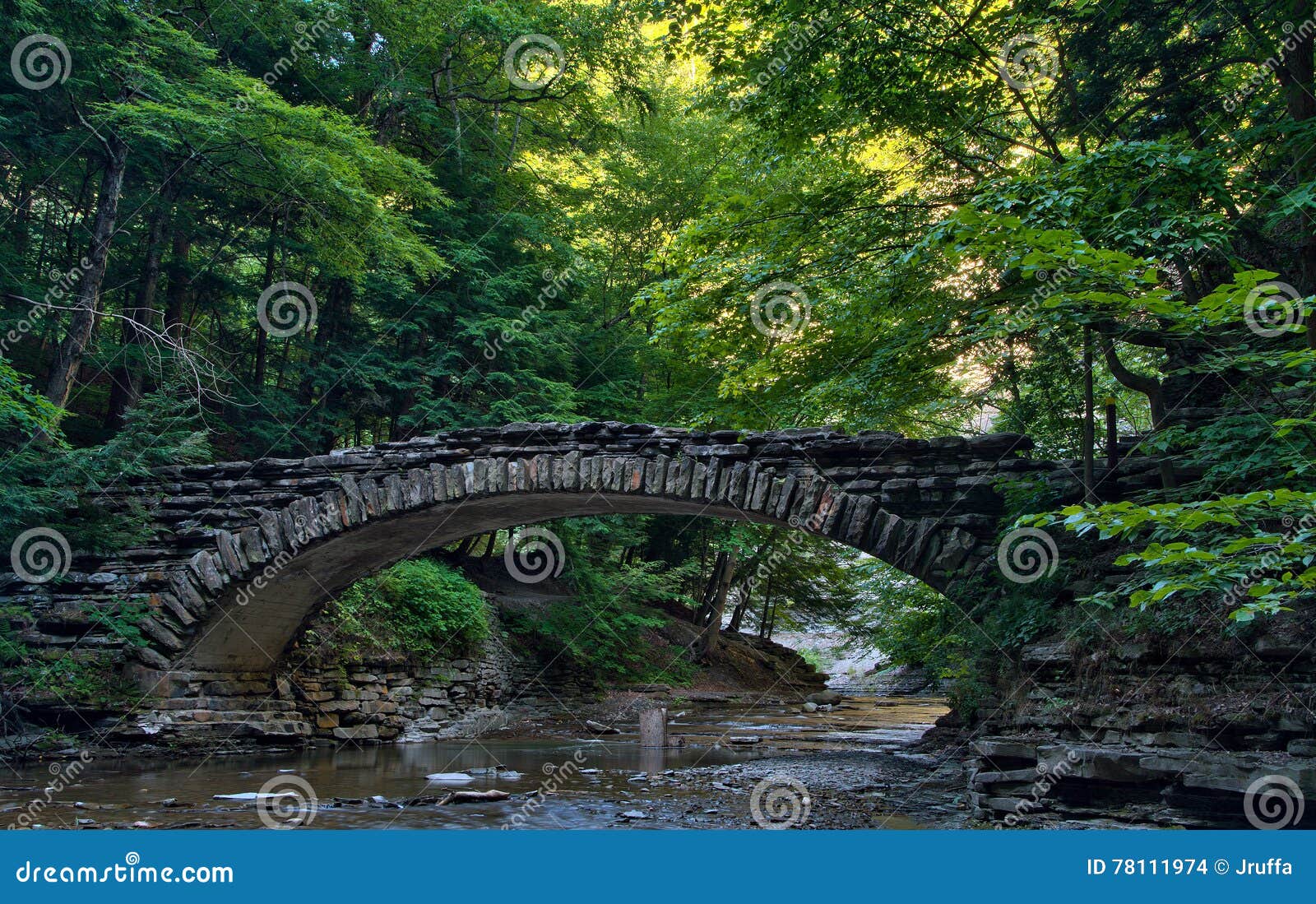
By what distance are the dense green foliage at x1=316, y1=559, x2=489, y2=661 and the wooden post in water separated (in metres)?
3.91

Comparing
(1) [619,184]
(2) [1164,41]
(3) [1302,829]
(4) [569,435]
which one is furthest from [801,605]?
(3) [1302,829]

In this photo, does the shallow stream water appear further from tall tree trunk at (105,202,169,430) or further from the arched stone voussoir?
tall tree trunk at (105,202,169,430)

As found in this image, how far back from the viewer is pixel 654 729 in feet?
36.6

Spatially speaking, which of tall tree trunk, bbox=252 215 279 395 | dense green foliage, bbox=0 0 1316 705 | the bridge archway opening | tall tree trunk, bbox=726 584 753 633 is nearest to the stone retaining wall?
dense green foliage, bbox=0 0 1316 705

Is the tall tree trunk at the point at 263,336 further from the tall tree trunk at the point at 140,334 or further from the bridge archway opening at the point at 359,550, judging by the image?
the bridge archway opening at the point at 359,550

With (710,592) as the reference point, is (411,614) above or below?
below

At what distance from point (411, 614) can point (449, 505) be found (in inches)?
187

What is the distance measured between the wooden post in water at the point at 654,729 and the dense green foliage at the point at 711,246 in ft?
11.4

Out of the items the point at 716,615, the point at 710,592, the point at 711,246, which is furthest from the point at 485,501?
the point at 710,592

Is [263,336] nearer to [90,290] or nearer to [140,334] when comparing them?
[140,334]

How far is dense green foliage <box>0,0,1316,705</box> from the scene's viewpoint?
5.40 meters

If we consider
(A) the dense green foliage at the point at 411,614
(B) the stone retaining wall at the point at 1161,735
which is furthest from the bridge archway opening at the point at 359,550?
(B) the stone retaining wall at the point at 1161,735

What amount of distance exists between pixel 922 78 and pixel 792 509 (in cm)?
418

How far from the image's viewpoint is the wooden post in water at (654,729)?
36.4ft
